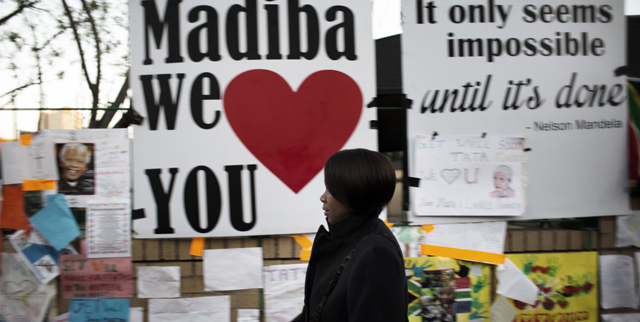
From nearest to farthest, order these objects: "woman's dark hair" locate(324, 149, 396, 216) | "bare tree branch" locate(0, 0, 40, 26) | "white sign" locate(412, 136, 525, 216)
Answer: "woman's dark hair" locate(324, 149, 396, 216) < "white sign" locate(412, 136, 525, 216) < "bare tree branch" locate(0, 0, 40, 26)

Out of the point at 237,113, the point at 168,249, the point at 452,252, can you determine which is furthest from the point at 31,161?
the point at 452,252

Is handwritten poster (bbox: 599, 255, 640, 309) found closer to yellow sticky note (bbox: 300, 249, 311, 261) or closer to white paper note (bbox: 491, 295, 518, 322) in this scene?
white paper note (bbox: 491, 295, 518, 322)

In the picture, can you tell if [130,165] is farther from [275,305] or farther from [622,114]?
[622,114]

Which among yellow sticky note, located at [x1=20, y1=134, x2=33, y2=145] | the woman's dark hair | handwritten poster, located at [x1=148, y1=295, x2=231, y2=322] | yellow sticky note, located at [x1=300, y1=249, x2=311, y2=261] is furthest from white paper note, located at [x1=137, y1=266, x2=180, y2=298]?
the woman's dark hair

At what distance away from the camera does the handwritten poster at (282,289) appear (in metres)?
2.86

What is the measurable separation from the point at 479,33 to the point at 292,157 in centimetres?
167

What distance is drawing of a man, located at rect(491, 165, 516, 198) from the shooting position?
9.54 feet

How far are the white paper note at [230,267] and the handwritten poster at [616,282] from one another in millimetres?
2636

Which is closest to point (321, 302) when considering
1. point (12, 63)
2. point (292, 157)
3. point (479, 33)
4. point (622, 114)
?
point (292, 157)

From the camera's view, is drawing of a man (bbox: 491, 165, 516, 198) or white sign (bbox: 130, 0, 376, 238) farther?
drawing of a man (bbox: 491, 165, 516, 198)

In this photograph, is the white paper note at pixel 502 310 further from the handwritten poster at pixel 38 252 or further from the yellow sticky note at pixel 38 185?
the yellow sticky note at pixel 38 185

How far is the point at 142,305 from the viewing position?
2.88 meters

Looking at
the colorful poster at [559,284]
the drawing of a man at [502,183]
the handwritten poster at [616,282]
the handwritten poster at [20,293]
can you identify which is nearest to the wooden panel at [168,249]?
the handwritten poster at [20,293]

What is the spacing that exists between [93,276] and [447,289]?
2.58 metres
